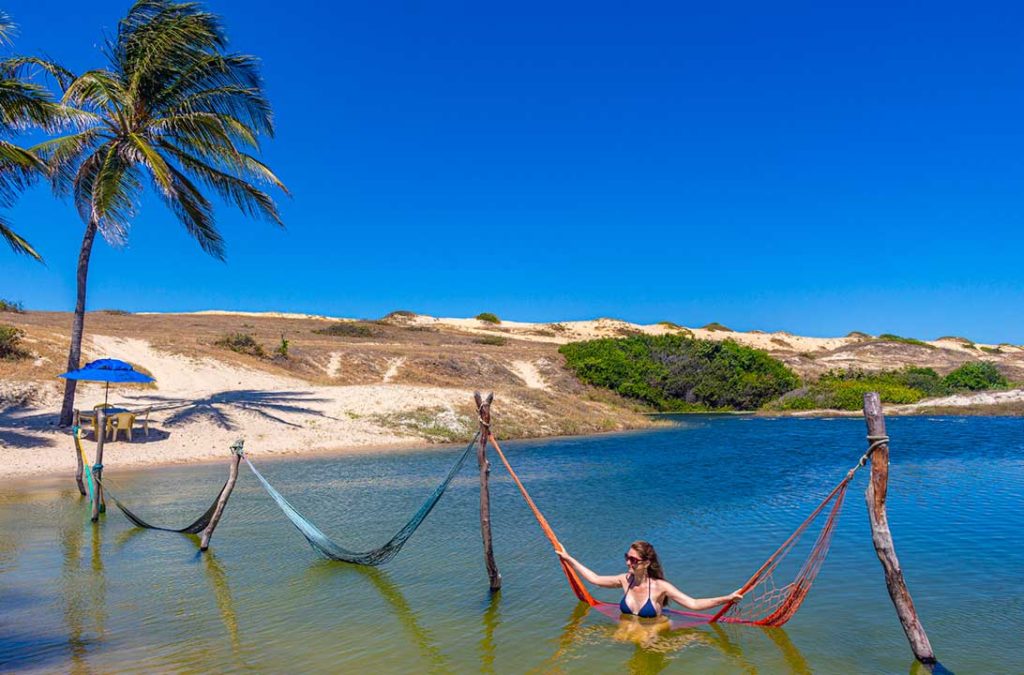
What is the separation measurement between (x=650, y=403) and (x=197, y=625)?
36367mm

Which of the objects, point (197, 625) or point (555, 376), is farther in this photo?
point (555, 376)

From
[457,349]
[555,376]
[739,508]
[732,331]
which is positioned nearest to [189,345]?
[457,349]

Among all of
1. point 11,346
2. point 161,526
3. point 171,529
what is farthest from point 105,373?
point 11,346

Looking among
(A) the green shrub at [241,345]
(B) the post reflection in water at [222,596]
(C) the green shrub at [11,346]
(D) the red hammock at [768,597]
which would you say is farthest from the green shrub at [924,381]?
(C) the green shrub at [11,346]

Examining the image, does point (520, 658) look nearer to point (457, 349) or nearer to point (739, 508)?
point (739, 508)

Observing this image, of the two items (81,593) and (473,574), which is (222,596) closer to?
(81,593)

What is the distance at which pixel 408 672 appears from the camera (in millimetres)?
6930

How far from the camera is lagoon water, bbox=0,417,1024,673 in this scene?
7285mm

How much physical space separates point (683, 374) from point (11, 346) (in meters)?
34.2

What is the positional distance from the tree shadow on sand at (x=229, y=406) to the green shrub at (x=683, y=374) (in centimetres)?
1989

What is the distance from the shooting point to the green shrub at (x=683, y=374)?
42.9 meters

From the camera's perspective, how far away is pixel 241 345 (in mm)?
36469

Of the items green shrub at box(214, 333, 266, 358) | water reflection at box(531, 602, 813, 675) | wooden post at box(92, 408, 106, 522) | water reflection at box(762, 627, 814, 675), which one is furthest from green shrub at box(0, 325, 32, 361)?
water reflection at box(762, 627, 814, 675)

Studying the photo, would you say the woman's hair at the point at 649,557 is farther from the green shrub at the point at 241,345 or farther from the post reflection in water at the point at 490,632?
the green shrub at the point at 241,345
